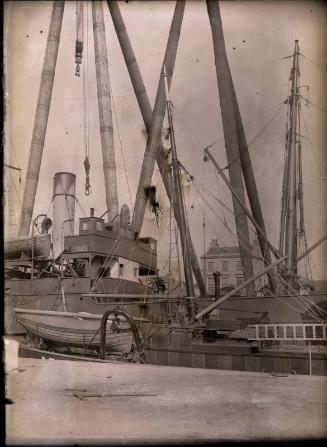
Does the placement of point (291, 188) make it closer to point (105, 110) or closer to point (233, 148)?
point (233, 148)

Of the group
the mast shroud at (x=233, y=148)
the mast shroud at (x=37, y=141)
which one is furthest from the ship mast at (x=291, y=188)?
the mast shroud at (x=37, y=141)

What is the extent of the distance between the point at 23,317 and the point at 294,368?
1056cm

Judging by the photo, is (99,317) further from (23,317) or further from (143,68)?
(143,68)

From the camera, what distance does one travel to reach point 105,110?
2016cm

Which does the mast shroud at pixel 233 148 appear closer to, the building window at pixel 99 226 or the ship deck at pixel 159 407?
the building window at pixel 99 226

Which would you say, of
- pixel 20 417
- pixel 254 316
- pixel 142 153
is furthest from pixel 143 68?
pixel 20 417

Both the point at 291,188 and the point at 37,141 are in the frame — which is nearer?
the point at 291,188

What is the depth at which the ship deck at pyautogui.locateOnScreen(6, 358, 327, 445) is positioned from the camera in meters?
3.56

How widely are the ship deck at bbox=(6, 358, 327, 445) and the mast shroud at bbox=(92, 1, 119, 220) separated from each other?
15045 mm

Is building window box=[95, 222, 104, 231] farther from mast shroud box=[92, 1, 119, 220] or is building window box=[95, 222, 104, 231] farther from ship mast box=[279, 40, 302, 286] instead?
ship mast box=[279, 40, 302, 286]

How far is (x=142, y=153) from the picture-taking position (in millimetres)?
16906

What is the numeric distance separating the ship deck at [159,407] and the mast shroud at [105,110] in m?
15.0

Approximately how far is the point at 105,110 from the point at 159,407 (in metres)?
17.7

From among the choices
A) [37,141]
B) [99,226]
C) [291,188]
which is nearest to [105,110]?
[37,141]
